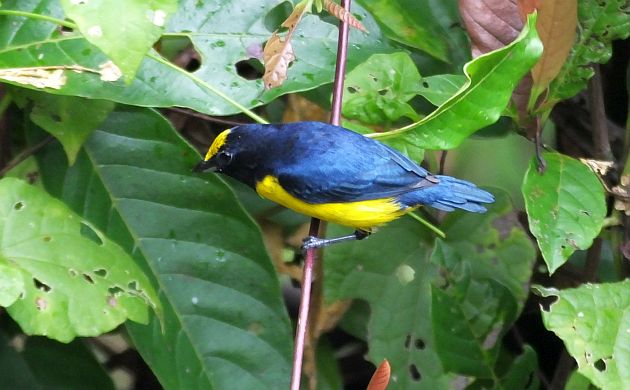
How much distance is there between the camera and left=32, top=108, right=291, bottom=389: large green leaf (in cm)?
195

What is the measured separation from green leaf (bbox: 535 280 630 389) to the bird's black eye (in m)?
0.79

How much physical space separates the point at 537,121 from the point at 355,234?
565mm

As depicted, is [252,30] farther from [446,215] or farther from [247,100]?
[446,215]

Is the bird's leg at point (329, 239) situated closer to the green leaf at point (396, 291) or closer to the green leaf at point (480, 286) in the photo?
the green leaf at point (396, 291)

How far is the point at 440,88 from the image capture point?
1.86 meters

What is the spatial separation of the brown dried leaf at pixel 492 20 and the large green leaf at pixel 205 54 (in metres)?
0.22

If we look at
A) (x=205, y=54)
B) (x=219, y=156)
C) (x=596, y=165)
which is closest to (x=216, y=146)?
(x=219, y=156)

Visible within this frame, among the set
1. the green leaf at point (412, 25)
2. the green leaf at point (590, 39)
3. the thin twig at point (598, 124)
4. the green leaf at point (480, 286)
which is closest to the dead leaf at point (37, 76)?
the green leaf at point (412, 25)

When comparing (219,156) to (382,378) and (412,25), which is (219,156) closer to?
(412,25)

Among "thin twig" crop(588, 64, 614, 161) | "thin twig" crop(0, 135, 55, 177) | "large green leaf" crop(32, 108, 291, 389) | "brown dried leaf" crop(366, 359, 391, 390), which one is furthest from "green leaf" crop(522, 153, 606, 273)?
"thin twig" crop(0, 135, 55, 177)

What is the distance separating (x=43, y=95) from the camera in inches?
72.1

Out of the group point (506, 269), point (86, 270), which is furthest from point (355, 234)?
point (86, 270)

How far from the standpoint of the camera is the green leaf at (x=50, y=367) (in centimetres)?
210

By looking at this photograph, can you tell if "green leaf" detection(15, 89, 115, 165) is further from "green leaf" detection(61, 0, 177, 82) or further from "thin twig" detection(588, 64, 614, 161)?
"thin twig" detection(588, 64, 614, 161)
